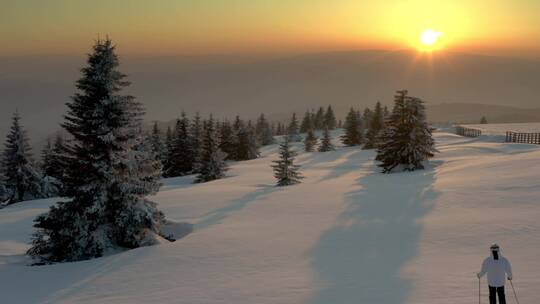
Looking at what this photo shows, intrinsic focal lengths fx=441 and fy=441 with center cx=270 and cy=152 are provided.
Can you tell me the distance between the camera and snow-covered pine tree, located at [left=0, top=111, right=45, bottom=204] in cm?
4941

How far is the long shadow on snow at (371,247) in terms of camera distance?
1139 cm

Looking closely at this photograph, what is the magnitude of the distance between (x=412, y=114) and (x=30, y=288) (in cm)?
3306

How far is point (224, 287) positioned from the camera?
12.6 meters

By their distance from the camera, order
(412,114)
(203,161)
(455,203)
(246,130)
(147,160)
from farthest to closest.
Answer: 1. (246,130)
2. (203,161)
3. (412,114)
4. (455,203)
5. (147,160)

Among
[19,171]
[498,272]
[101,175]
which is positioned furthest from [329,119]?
[498,272]

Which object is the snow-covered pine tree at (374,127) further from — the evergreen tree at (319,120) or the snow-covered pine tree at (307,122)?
the evergreen tree at (319,120)

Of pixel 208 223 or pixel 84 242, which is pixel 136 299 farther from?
pixel 208 223

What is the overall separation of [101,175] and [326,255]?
31.4ft

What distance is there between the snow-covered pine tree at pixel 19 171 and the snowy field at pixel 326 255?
27.0 m

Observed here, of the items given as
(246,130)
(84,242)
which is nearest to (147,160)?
(84,242)

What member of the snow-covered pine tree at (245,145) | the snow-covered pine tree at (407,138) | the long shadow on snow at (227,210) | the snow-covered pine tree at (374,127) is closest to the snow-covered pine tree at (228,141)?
the snow-covered pine tree at (245,145)

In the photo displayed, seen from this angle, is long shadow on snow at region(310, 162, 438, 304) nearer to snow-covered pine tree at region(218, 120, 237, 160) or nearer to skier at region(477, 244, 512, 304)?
skier at region(477, 244, 512, 304)

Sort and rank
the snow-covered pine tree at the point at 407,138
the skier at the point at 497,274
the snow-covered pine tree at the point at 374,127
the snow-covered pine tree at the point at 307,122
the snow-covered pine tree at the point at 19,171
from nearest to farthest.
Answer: the skier at the point at 497,274
the snow-covered pine tree at the point at 407,138
the snow-covered pine tree at the point at 19,171
the snow-covered pine tree at the point at 374,127
the snow-covered pine tree at the point at 307,122

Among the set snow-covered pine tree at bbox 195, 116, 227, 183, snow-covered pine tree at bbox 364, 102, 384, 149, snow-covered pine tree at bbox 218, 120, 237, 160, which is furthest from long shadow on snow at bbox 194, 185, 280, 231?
snow-covered pine tree at bbox 218, 120, 237, 160
